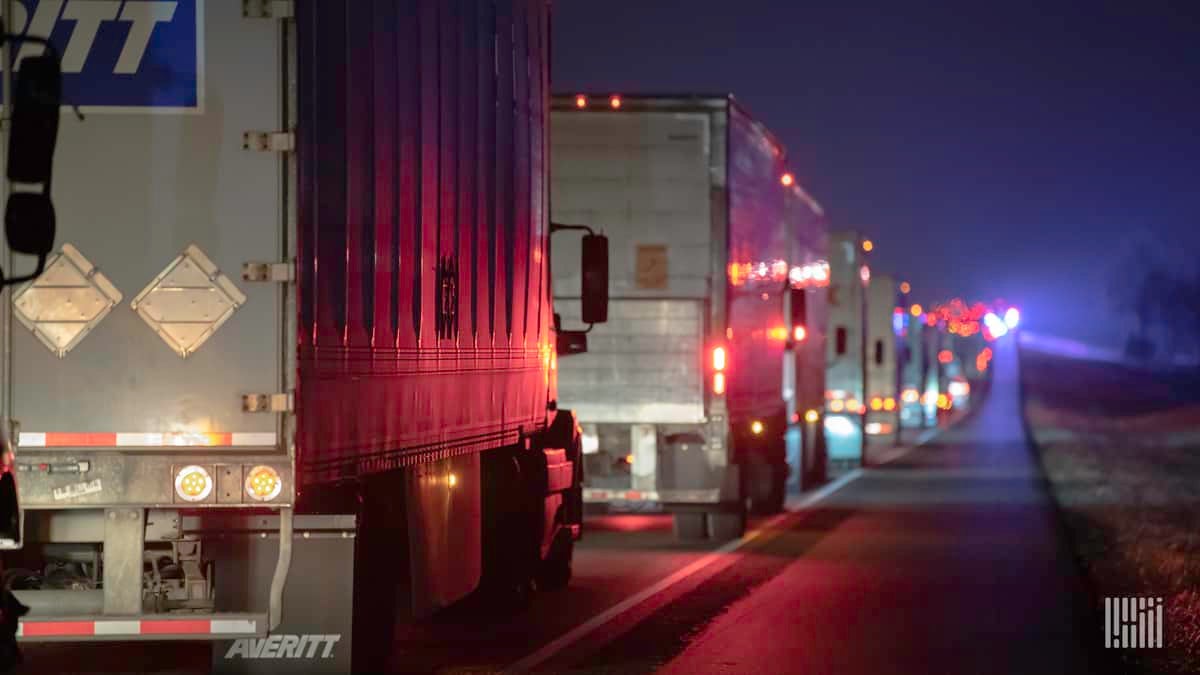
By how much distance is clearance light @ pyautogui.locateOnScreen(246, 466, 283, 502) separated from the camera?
403 inches

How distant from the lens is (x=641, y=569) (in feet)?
67.6

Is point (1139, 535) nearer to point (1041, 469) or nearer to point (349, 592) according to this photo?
point (349, 592)

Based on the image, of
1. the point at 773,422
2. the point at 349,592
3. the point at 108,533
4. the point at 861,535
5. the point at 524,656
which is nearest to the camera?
the point at 108,533

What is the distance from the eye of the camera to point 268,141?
10.3 metres

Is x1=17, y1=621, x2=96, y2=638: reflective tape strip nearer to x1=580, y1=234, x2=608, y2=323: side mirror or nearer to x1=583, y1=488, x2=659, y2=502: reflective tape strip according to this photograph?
x1=580, y1=234, x2=608, y2=323: side mirror

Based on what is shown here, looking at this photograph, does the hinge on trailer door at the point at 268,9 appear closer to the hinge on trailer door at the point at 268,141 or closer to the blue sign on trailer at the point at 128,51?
the blue sign on trailer at the point at 128,51

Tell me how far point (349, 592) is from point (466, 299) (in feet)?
10.6

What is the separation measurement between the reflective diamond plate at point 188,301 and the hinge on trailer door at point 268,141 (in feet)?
1.77

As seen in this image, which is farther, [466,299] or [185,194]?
[466,299]

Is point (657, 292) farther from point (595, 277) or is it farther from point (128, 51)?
point (128, 51)

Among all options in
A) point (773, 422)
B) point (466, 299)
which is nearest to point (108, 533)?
point (466, 299)

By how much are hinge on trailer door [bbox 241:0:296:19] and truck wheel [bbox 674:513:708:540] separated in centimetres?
1492

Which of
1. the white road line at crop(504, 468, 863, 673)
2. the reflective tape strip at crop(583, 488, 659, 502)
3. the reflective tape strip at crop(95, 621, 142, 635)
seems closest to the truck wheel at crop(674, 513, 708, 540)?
the white road line at crop(504, 468, 863, 673)

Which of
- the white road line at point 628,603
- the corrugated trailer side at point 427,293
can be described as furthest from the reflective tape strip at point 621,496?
the corrugated trailer side at point 427,293
